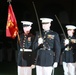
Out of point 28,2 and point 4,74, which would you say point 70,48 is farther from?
point 28,2

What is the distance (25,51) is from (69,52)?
112 cm

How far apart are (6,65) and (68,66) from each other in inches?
138

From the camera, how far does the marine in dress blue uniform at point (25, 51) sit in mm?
7043

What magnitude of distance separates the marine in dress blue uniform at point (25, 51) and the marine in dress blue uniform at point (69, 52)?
37.8 inches

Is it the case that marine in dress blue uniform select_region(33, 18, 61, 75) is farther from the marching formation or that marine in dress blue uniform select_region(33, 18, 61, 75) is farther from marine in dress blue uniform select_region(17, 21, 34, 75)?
marine in dress blue uniform select_region(17, 21, 34, 75)

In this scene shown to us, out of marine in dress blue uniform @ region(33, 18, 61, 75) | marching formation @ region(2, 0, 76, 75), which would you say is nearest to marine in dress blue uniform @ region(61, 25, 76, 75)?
marching formation @ region(2, 0, 76, 75)

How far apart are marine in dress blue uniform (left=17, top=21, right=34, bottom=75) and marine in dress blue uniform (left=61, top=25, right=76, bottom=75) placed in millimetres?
961

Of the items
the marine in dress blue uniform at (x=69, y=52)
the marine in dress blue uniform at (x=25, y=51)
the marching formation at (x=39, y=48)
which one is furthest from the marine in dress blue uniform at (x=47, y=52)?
the marine in dress blue uniform at (x=69, y=52)

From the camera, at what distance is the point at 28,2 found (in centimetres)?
1084

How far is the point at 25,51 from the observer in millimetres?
7055

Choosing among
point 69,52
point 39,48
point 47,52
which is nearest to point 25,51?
point 39,48

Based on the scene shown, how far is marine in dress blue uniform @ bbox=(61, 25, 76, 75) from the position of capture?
7.73 m

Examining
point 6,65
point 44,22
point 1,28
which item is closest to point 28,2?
point 1,28

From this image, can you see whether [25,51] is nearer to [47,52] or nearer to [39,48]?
[39,48]
